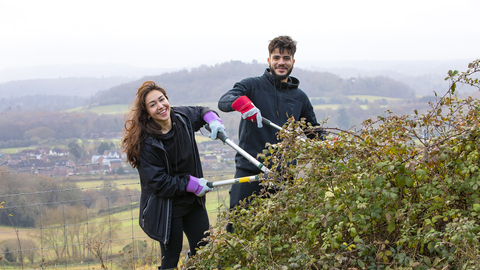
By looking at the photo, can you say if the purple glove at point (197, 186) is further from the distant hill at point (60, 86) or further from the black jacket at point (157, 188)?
the distant hill at point (60, 86)

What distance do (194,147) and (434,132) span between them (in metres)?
1.76

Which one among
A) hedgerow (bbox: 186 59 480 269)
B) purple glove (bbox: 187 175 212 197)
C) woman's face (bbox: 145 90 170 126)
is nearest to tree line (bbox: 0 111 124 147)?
woman's face (bbox: 145 90 170 126)

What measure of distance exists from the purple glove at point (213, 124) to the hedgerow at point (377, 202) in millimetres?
1078

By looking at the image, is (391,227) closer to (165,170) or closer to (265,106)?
(165,170)

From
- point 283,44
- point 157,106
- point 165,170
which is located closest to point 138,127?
point 157,106

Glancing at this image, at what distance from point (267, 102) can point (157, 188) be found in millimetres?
1332

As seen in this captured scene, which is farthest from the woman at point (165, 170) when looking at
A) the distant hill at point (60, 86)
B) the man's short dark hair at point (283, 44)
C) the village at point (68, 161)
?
the distant hill at point (60, 86)

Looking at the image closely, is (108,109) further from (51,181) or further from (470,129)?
(470,129)

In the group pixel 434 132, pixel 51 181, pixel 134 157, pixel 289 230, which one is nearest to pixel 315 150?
pixel 289 230

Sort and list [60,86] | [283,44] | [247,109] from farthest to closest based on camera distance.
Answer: [60,86] < [283,44] < [247,109]

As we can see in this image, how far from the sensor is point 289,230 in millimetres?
2006

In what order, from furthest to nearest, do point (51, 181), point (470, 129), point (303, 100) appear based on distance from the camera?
point (51, 181) → point (303, 100) → point (470, 129)

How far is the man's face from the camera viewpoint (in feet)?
11.0

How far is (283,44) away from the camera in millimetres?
3330
